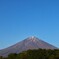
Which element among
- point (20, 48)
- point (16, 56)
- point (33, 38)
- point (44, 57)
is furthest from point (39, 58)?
point (33, 38)

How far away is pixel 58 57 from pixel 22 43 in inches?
5181

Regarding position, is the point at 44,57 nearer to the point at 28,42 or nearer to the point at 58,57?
the point at 58,57

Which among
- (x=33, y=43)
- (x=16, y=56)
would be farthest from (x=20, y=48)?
(x=16, y=56)

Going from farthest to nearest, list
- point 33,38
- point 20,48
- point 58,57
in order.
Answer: point 33,38, point 20,48, point 58,57

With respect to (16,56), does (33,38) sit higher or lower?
higher

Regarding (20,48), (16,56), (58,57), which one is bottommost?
(58,57)

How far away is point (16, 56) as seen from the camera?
52.9 meters

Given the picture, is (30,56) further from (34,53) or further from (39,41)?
(39,41)

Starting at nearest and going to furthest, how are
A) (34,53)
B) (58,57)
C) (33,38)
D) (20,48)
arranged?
(58,57)
(34,53)
(20,48)
(33,38)

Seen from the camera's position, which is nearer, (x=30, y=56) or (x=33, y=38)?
(x=30, y=56)

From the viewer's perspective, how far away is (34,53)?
169 ft

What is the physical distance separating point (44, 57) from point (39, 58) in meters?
0.95

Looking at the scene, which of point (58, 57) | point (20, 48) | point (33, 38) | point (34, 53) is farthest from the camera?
point (33, 38)

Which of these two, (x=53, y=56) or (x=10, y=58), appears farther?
(x=10, y=58)
